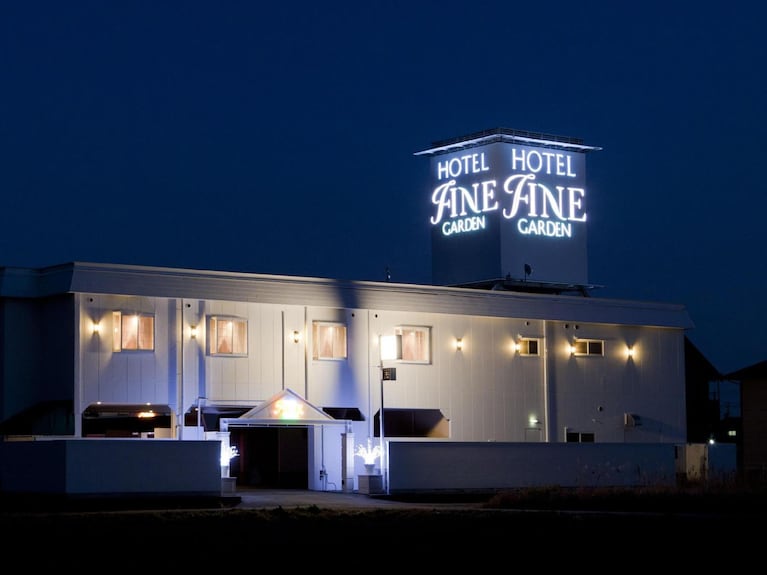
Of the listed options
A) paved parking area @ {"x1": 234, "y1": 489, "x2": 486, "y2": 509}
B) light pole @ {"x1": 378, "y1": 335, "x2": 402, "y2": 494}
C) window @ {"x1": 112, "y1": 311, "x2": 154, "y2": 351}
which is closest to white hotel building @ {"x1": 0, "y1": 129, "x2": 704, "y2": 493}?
window @ {"x1": 112, "y1": 311, "x2": 154, "y2": 351}

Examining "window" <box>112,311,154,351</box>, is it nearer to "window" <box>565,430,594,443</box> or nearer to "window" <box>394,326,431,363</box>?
"window" <box>394,326,431,363</box>

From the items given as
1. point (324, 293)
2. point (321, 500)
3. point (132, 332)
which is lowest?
point (321, 500)

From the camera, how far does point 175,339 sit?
39.9 meters

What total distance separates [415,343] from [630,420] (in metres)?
9.15

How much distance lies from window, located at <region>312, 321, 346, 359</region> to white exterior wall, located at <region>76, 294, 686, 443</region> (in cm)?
20

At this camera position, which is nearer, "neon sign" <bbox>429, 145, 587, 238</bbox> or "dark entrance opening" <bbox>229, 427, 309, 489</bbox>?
"dark entrance opening" <bbox>229, 427, 309, 489</bbox>

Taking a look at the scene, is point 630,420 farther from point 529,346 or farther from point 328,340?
point 328,340

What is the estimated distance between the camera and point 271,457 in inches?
1741

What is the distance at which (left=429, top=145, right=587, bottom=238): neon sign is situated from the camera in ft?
166

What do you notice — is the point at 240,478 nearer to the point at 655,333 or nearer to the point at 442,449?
the point at 442,449

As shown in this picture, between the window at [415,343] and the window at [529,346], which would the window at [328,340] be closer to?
the window at [415,343]

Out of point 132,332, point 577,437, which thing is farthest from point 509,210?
point 132,332

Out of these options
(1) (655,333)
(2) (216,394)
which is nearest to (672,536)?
(2) (216,394)

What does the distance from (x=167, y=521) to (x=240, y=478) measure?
16.2 meters
